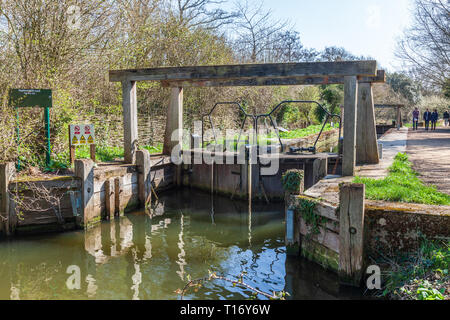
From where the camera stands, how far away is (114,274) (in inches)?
260

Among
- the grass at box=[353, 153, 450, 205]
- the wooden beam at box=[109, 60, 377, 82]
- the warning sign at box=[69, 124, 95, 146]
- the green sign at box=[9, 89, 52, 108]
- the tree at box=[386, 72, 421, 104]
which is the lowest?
the grass at box=[353, 153, 450, 205]

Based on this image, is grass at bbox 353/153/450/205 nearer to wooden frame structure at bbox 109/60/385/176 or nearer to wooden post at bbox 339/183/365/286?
wooden post at bbox 339/183/365/286

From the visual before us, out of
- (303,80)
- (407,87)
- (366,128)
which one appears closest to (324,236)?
(366,128)

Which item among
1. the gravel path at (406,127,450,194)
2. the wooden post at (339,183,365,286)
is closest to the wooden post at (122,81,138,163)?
the wooden post at (339,183,365,286)

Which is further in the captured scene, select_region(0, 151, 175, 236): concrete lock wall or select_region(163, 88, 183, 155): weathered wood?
select_region(163, 88, 183, 155): weathered wood

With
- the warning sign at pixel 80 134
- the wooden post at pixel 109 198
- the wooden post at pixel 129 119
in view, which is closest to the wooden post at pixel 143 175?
the wooden post at pixel 129 119

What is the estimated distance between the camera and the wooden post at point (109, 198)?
937 cm

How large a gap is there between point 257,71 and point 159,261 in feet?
15.8

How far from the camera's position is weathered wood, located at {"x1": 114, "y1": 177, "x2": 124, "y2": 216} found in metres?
9.59

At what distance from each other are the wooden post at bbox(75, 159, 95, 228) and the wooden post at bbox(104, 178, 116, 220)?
1.74 ft

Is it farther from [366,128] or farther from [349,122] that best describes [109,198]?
[366,128]

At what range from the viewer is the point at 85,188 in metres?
8.63

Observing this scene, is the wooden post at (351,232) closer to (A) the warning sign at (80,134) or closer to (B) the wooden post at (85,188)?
(B) the wooden post at (85,188)
